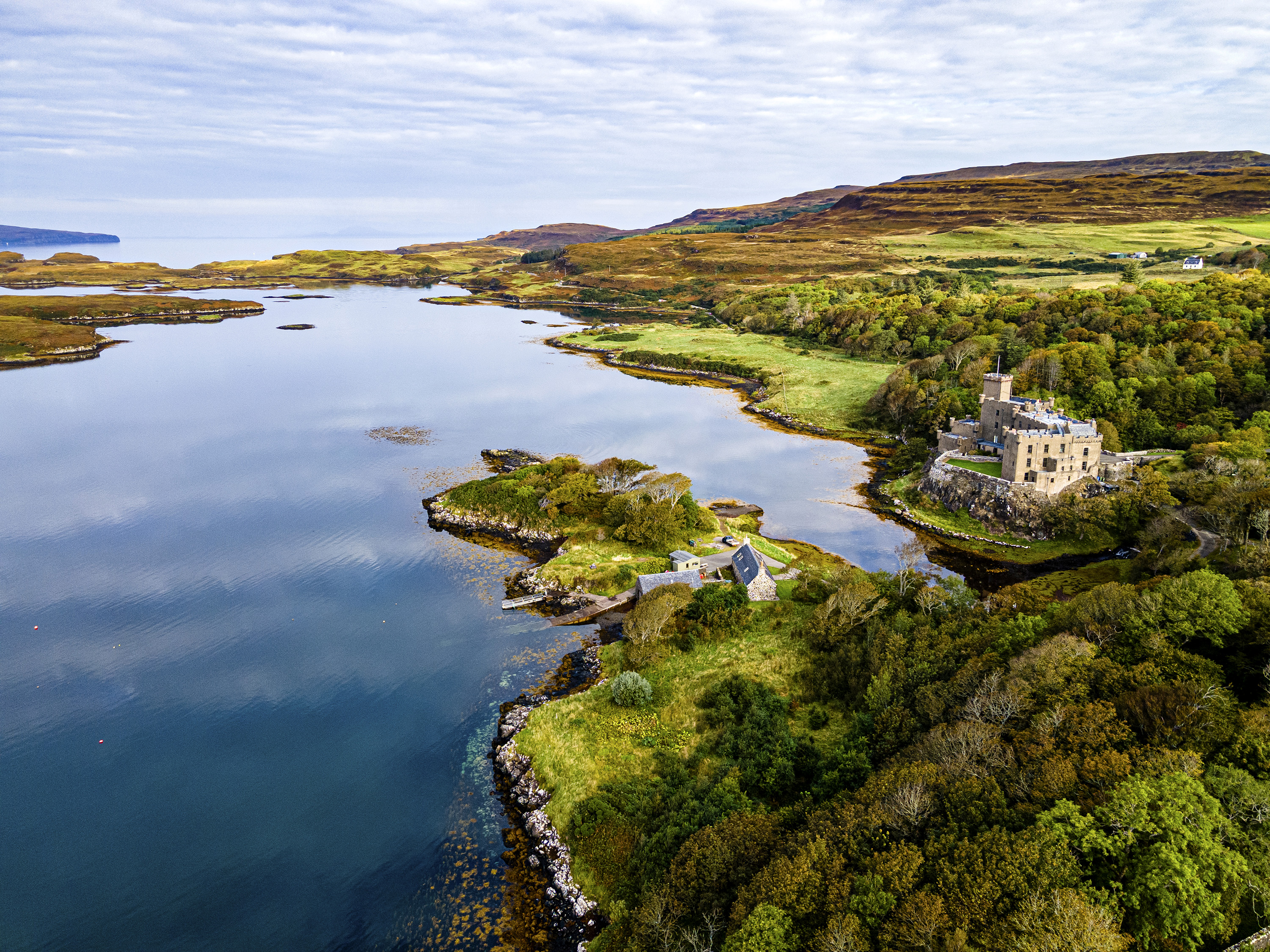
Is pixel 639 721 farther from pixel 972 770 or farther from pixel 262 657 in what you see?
pixel 262 657

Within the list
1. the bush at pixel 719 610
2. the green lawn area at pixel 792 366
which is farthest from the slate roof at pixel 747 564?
the green lawn area at pixel 792 366

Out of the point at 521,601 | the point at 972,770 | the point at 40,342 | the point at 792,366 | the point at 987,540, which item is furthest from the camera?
the point at 40,342

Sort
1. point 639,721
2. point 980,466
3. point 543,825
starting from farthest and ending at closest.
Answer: point 980,466
point 639,721
point 543,825

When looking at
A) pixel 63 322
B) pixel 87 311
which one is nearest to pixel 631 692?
pixel 63 322

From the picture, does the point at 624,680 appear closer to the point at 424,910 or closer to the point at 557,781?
the point at 557,781

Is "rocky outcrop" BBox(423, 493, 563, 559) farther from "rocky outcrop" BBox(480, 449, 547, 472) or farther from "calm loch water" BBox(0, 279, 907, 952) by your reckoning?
"rocky outcrop" BBox(480, 449, 547, 472)

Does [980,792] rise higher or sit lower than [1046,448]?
lower

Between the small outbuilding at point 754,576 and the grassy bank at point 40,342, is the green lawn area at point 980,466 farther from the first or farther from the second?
the grassy bank at point 40,342
